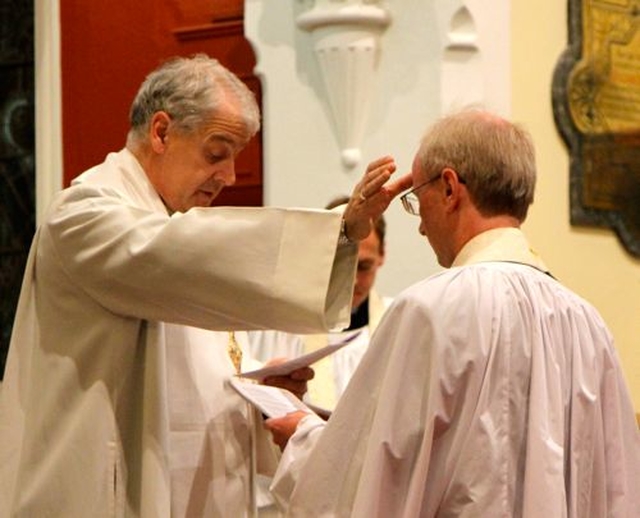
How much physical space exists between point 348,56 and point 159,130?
8.17 ft

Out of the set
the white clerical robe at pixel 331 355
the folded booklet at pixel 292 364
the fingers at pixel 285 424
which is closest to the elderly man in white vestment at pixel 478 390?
the fingers at pixel 285 424

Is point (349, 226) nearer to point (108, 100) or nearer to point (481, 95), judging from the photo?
point (481, 95)

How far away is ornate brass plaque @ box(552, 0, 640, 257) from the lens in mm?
7457

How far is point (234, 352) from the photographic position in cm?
470

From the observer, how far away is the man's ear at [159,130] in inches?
174

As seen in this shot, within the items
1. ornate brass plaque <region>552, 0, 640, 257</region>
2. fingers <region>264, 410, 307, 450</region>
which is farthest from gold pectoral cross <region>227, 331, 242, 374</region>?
ornate brass plaque <region>552, 0, 640, 257</region>

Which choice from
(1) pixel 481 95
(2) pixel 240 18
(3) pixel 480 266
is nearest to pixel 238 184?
(2) pixel 240 18

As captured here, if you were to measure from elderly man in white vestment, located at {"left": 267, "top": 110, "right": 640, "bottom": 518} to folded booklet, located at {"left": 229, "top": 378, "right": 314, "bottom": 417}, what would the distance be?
0.86ft

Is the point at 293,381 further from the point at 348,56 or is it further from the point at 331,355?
the point at 348,56

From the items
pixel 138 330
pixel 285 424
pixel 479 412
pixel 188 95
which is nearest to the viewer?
pixel 479 412

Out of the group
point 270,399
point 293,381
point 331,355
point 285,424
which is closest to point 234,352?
point 293,381

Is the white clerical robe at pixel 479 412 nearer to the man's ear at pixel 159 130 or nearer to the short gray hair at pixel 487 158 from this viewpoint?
the short gray hair at pixel 487 158

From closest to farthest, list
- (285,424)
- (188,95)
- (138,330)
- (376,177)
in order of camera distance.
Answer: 1. (376,177)
2. (285,424)
3. (138,330)
4. (188,95)

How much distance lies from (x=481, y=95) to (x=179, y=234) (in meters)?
3.05
